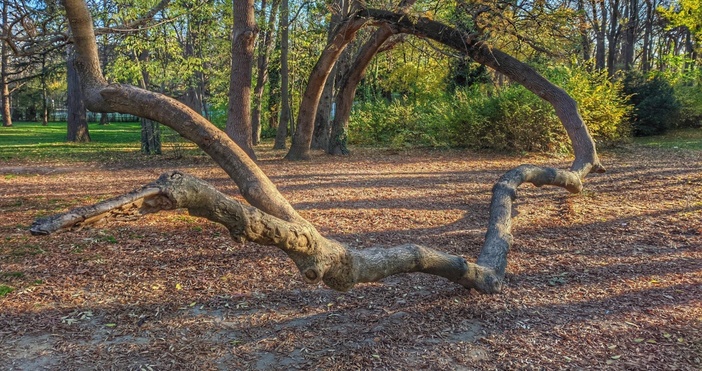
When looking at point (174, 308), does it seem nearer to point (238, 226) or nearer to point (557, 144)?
point (238, 226)

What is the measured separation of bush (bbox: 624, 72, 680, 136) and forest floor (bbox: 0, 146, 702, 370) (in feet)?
38.0

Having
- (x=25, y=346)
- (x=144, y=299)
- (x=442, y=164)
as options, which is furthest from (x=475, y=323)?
(x=442, y=164)

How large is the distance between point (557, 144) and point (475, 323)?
10.5 meters

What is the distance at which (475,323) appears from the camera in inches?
135

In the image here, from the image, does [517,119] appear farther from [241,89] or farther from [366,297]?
[366,297]

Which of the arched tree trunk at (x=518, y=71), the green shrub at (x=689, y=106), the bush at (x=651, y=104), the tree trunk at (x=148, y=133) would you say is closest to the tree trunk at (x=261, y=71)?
the tree trunk at (x=148, y=133)

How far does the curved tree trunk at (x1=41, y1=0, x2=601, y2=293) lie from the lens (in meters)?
1.95

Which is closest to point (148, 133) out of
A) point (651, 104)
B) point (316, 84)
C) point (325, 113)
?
point (325, 113)

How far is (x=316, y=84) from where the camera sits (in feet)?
37.1

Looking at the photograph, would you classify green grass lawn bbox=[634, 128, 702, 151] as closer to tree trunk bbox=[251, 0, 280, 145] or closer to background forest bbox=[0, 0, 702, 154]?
background forest bbox=[0, 0, 702, 154]

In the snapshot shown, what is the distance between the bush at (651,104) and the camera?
17266 millimetres

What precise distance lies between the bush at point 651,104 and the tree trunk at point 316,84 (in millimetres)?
11738

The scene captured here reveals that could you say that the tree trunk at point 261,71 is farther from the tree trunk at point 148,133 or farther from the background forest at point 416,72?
the tree trunk at point 148,133

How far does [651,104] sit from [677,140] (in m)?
1.90
